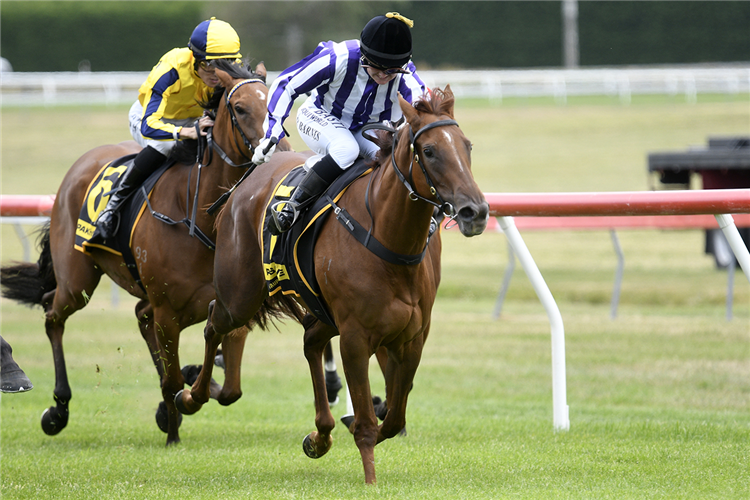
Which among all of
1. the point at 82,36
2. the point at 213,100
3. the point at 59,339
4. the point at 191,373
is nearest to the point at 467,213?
the point at 213,100

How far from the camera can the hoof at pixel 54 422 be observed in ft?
18.9

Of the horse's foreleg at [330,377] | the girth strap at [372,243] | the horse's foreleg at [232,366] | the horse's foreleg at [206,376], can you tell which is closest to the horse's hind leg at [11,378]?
the horse's foreleg at [206,376]

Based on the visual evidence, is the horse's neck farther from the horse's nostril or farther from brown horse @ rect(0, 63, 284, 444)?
brown horse @ rect(0, 63, 284, 444)

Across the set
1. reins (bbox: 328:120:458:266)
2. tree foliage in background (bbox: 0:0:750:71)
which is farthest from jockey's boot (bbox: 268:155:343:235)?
tree foliage in background (bbox: 0:0:750:71)

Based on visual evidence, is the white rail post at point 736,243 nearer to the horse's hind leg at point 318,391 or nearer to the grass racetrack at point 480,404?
the grass racetrack at point 480,404

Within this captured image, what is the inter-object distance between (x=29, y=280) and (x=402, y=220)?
3.89m

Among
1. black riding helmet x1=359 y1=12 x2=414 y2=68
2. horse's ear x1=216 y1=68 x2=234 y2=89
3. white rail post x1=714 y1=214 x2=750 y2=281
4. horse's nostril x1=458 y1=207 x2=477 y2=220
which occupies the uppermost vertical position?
black riding helmet x1=359 y1=12 x2=414 y2=68

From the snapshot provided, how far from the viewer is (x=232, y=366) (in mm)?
5359

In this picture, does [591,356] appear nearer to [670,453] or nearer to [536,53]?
[670,453]

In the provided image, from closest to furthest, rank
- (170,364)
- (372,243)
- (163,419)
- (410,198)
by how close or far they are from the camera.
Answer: (410,198) → (372,243) → (170,364) → (163,419)

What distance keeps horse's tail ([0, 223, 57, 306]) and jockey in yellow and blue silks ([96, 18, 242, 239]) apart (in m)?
1.26

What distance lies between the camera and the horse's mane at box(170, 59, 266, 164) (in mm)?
5383

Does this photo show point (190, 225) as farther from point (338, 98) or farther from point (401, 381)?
point (401, 381)

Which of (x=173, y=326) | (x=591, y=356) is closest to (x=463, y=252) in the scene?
(x=591, y=356)
